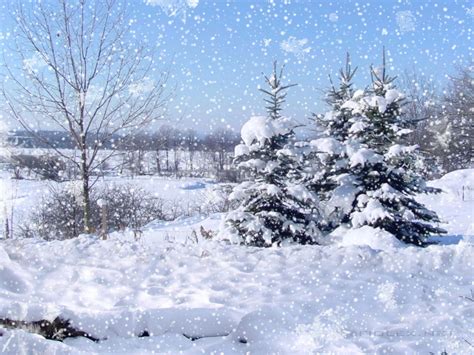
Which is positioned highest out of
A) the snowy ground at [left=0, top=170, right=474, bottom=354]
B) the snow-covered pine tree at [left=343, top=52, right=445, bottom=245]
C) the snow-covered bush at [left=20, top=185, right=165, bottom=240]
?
the snow-covered pine tree at [left=343, top=52, right=445, bottom=245]

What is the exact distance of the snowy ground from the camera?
4258 millimetres

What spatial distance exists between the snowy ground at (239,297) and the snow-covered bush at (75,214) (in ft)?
35.6

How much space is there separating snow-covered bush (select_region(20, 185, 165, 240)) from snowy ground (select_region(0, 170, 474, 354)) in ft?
35.6

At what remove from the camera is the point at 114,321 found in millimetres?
4594

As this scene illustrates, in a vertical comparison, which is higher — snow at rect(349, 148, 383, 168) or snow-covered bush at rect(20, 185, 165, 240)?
snow at rect(349, 148, 383, 168)

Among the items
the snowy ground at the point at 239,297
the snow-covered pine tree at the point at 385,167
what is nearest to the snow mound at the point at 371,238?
the snow-covered pine tree at the point at 385,167

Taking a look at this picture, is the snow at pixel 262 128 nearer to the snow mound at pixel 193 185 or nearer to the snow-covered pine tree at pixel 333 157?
the snow-covered pine tree at pixel 333 157

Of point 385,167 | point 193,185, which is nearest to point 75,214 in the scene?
point 385,167

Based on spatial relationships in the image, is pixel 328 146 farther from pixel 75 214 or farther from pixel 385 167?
pixel 75 214

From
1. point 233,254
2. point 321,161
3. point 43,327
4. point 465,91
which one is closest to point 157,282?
point 233,254

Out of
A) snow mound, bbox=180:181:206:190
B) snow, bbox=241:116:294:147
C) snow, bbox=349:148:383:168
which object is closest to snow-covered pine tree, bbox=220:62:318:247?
snow, bbox=241:116:294:147

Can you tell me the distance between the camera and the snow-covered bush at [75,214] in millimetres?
18828

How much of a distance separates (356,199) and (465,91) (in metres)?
15.9

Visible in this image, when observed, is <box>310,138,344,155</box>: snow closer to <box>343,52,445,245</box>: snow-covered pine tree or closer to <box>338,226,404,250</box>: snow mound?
<box>343,52,445,245</box>: snow-covered pine tree
